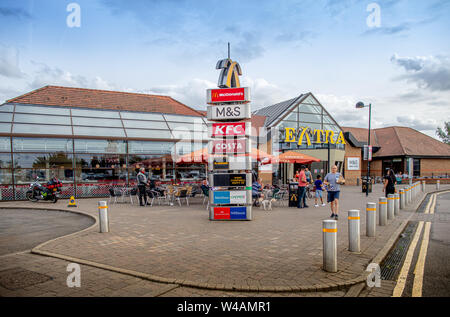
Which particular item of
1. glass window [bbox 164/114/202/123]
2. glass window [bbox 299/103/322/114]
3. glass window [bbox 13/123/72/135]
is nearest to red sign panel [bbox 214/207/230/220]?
glass window [bbox 13/123/72/135]

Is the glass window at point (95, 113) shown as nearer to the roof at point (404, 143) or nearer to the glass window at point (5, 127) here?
the glass window at point (5, 127)

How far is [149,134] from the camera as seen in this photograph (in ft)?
65.7

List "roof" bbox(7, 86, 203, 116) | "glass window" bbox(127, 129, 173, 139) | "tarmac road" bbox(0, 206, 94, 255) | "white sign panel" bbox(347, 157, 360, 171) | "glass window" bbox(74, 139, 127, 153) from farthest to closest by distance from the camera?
1. "white sign panel" bbox(347, 157, 360, 171)
2. "roof" bbox(7, 86, 203, 116)
3. "glass window" bbox(127, 129, 173, 139)
4. "glass window" bbox(74, 139, 127, 153)
5. "tarmac road" bbox(0, 206, 94, 255)

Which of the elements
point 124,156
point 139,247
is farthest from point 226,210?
point 124,156

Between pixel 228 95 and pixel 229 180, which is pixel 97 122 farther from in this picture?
pixel 229 180

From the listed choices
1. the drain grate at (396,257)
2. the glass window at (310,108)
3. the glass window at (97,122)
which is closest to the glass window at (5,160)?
the glass window at (97,122)

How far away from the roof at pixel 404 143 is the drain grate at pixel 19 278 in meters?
38.1

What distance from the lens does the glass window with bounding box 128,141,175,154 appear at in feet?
63.0

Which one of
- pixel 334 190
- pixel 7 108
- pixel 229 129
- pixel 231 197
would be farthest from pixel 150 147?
pixel 334 190

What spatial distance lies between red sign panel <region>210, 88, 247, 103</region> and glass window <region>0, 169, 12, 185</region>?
12938mm

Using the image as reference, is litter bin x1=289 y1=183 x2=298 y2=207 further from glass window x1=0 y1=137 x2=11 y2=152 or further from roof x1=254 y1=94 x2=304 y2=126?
glass window x1=0 y1=137 x2=11 y2=152

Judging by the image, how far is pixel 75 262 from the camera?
5.49 m

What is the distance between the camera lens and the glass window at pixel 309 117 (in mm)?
27672
